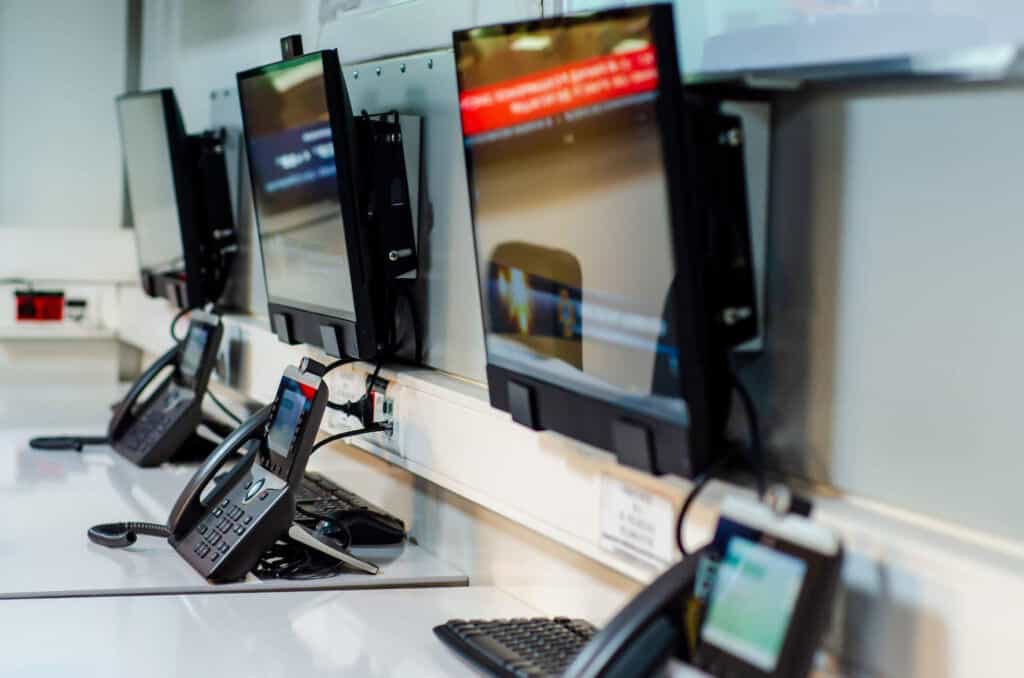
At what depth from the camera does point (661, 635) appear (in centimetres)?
101

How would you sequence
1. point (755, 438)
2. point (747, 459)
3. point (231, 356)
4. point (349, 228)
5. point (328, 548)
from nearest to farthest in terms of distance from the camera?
point (755, 438) < point (747, 459) < point (328, 548) < point (349, 228) < point (231, 356)

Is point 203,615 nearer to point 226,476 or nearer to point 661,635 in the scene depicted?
point 226,476

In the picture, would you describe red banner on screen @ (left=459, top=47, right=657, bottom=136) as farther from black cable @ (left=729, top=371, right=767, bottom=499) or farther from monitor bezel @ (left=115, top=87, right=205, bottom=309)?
monitor bezel @ (left=115, top=87, right=205, bottom=309)

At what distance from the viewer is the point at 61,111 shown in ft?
11.4

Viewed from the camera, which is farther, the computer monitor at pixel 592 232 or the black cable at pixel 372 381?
the black cable at pixel 372 381

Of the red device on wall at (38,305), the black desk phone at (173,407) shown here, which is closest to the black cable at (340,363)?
the black desk phone at (173,407)

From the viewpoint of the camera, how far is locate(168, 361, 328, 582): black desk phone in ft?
5.16

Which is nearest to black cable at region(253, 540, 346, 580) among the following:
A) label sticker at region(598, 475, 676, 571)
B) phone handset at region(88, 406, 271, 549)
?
phone handset at region(88, 406, 271, 549)

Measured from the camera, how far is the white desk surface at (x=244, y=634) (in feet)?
4.26

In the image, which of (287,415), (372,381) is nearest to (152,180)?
(372,381)

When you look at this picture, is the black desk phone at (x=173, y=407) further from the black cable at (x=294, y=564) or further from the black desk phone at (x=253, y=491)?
the black cable at (x=294, y=564)

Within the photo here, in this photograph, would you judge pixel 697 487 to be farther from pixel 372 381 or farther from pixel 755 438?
pixel 372 381

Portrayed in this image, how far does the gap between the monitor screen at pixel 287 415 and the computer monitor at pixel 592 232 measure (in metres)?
0.35

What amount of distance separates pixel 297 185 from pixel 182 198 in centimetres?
78
